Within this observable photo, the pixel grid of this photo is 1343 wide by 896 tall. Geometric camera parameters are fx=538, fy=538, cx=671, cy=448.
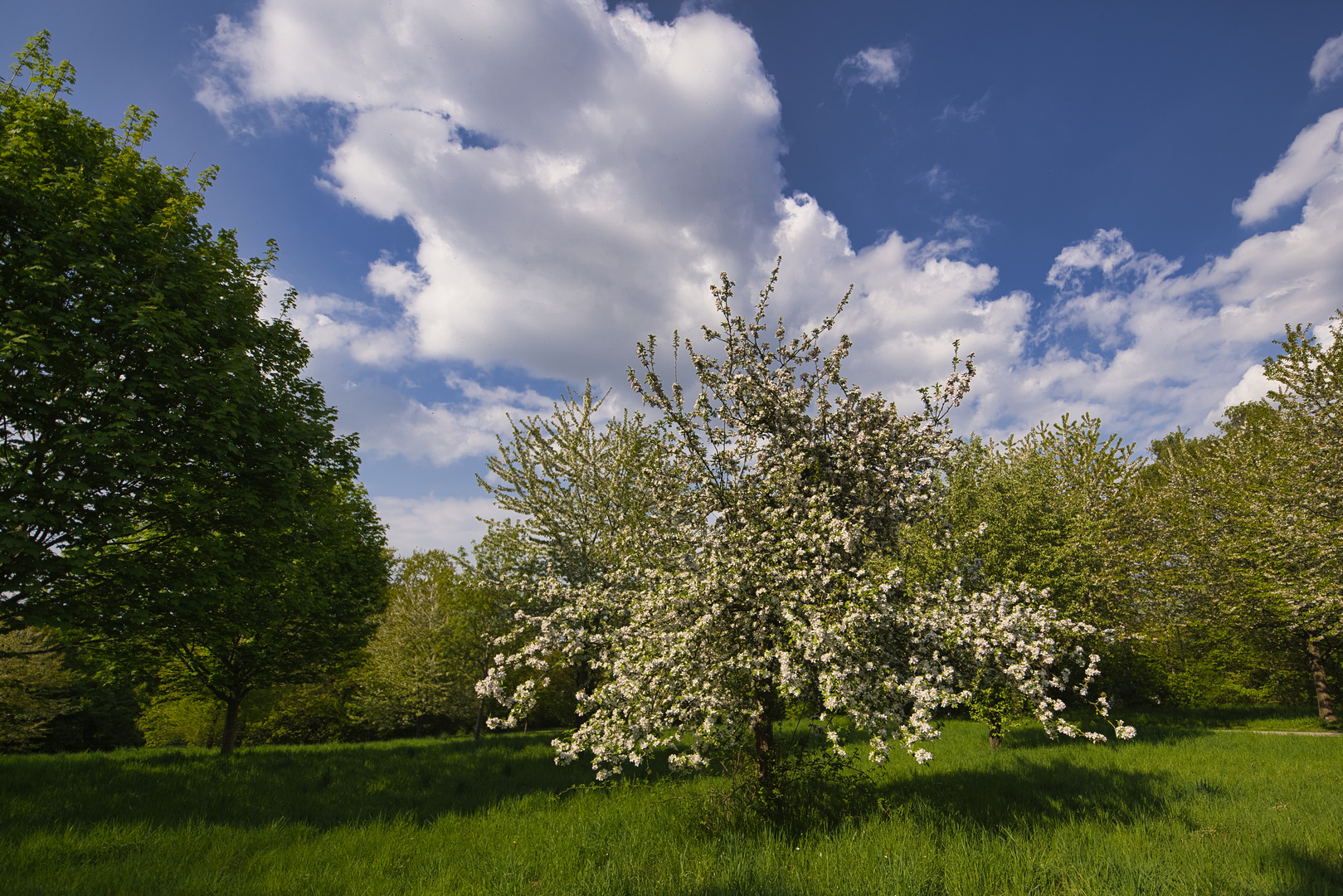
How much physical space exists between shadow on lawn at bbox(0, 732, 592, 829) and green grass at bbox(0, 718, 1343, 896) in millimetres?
65

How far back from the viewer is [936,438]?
8.27m

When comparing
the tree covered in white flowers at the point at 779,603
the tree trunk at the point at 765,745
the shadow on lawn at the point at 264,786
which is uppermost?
the tree covered in white flowers at the point at 779,603

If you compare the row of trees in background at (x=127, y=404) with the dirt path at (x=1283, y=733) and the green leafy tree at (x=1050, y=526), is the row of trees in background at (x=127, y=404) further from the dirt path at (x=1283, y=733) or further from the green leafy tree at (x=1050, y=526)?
the dirt path at (x=1283, y=733)

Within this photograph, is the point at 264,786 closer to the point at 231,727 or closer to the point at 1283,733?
the point at 231,727

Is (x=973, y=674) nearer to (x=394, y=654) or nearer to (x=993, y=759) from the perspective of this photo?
(x=993, y=759)

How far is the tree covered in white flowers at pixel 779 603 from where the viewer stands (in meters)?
6.63

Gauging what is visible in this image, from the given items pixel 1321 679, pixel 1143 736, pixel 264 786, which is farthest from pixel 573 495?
pixel 1321 679

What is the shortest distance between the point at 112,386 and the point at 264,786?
812cm

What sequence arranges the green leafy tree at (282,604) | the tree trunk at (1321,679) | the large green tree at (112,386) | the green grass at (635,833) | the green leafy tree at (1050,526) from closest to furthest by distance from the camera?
the green grass at (635,833)
the large green tree at (112,386)
the green leafy tree at (282,604)
the green leafy tree at (1050,526)
the tree trunk at (1321,679)

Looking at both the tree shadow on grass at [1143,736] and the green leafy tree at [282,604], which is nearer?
the green leafy tree at [282,604]

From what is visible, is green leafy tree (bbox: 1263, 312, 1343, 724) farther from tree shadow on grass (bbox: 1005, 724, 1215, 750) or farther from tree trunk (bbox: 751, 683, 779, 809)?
tree trunk (bbox: 751, 683, 779, 809)

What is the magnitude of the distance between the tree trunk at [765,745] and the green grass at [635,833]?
0.61 meters

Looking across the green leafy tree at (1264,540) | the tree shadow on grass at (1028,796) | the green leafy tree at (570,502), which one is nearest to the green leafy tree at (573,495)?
the green leafy tree at (570,502)

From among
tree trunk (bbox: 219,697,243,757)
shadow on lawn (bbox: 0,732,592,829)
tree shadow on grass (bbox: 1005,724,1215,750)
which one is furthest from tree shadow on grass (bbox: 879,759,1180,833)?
tree trunk (bbox: 219,697,243,757)
